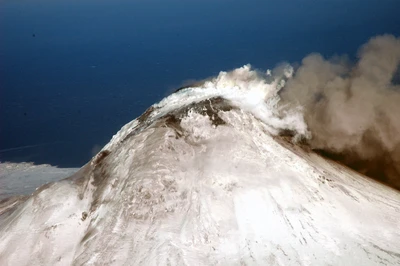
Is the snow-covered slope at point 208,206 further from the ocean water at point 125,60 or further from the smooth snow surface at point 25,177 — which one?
the ocean water at point 125,60

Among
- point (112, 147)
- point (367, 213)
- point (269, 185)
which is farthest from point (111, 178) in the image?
point (367, 213)

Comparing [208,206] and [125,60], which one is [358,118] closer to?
[208,206]

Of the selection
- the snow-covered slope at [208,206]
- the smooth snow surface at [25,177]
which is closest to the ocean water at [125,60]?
the smooth snow surface at [25,177]

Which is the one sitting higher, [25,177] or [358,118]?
[25,177]

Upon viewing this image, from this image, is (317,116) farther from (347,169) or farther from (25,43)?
(25,43)

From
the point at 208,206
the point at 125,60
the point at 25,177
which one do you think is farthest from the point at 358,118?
the point at 125,60

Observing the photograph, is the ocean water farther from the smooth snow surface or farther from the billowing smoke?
the billowing smoke
